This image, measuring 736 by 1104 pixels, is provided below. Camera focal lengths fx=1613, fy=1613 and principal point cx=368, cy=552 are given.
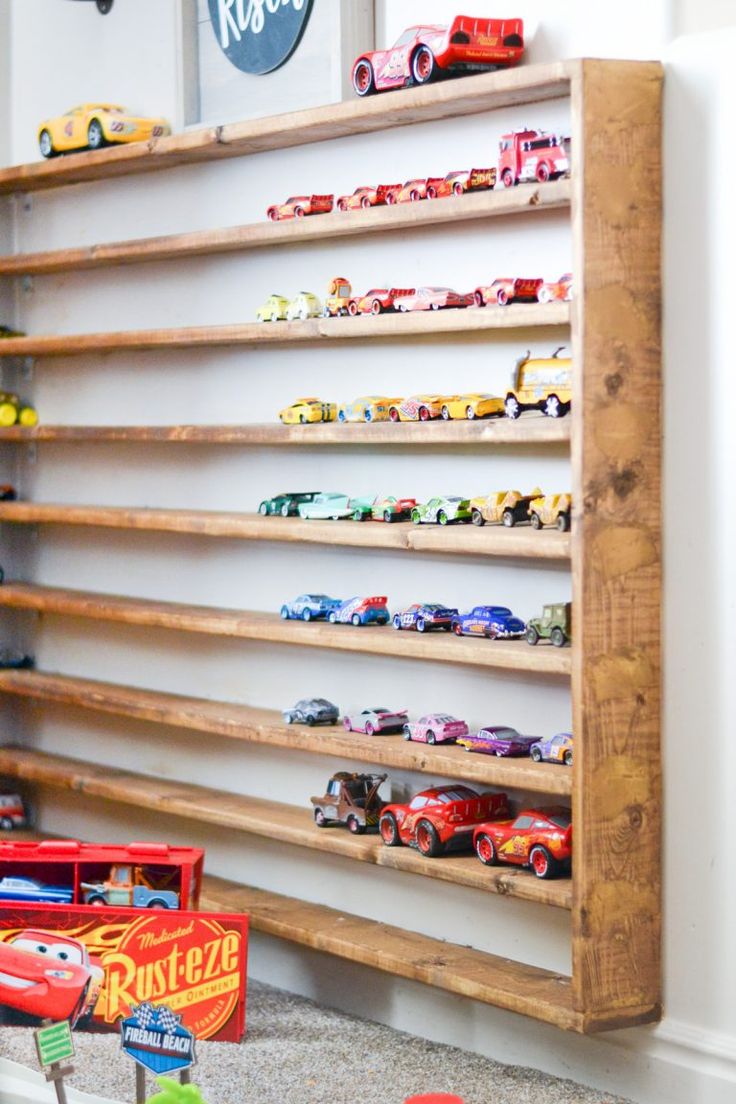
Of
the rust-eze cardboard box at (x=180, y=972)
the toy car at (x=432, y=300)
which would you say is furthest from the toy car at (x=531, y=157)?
the rust-eze cardboard box at (x=180, y=972)

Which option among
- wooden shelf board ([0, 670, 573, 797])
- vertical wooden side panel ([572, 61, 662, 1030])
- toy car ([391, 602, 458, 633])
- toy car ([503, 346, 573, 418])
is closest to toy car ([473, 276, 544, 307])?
toy car ([503, 346, 573, 418])

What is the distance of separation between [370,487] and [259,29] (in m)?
1.13

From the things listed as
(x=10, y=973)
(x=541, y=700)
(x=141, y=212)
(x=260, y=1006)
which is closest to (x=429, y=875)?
(x=541, y=700)

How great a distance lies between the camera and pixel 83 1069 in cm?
325

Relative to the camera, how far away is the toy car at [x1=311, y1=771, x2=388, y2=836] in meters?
3.43

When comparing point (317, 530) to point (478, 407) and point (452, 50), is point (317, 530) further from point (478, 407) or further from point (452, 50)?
point (452, 50)

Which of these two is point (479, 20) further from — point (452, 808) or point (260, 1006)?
point (260, 1006)

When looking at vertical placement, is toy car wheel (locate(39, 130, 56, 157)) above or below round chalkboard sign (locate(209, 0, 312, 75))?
below

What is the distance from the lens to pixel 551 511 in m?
2.98

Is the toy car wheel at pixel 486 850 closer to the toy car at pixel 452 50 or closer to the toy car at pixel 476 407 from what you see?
the toy car at pixel 476 407

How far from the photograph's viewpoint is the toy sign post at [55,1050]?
7.05 ft

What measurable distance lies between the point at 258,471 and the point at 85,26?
1.42m

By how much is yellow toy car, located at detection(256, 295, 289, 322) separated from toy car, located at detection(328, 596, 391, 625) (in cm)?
66

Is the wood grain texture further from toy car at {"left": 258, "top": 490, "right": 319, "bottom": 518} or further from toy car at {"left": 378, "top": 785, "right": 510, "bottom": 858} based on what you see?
toy car at {"left": 258, "top": 490, "right": 319, "bottom": 518}
